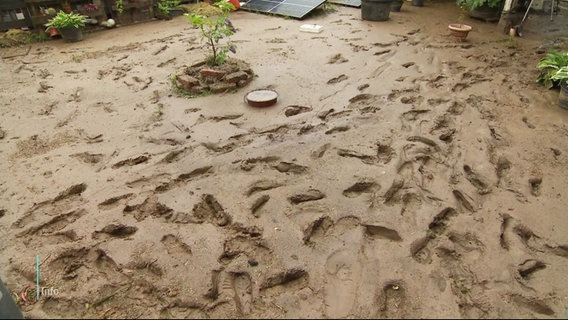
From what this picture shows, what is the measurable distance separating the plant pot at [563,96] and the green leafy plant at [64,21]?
847cm

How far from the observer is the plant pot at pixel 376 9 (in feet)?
26.4

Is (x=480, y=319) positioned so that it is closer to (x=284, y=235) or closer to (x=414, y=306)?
(x=414, y=306)

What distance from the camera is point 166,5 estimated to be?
9.04m

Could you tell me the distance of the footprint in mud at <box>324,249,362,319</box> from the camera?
2309 mm

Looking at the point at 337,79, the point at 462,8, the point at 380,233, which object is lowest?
the point at 380,233

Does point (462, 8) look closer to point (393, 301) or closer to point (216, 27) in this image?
point (216, 27)

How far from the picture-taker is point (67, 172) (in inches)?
143

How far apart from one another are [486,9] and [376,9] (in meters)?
2.38

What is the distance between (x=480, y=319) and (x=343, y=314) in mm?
863

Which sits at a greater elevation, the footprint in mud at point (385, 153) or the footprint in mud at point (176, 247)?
the footprint in mud at point (385, 153)

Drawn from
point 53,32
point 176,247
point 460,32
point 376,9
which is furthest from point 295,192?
point 53,32

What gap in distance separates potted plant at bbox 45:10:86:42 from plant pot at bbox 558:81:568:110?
334 inches

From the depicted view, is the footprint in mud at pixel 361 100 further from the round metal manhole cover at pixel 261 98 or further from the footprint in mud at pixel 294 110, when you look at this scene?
the round metal manhole cover at pixel 261 98

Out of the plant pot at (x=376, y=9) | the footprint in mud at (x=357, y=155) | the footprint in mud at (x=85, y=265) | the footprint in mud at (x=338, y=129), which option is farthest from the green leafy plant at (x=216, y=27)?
the plant pot at (x=376, y=9)
